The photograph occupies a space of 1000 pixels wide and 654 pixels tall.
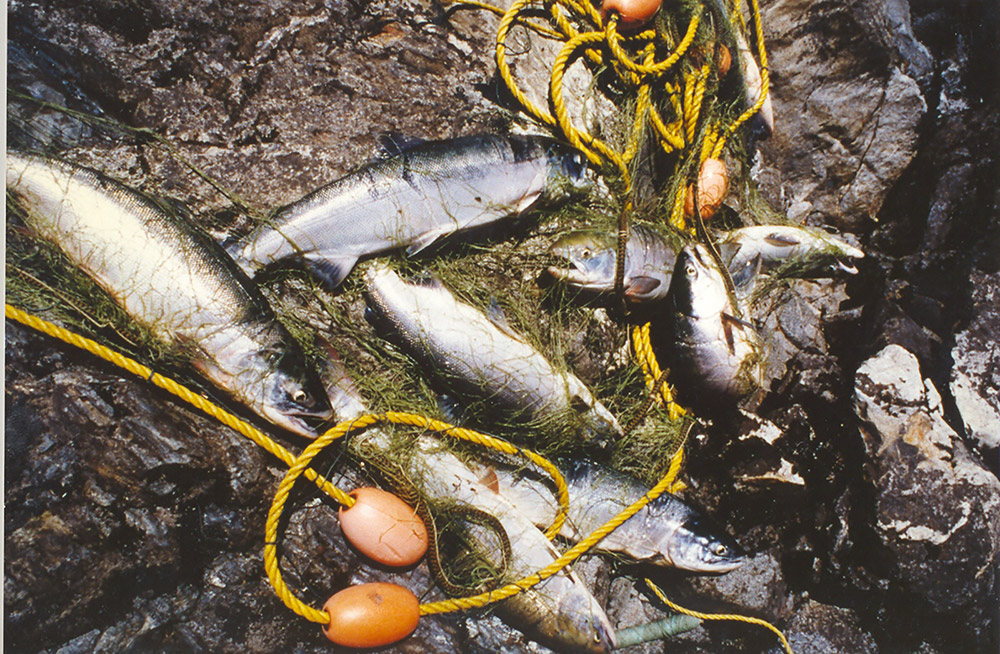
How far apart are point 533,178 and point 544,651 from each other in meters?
2.75

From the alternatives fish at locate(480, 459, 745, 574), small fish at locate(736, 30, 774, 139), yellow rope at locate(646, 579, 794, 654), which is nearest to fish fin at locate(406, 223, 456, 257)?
fish at locate(480, 459, 745, 574)

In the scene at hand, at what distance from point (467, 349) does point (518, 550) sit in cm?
115

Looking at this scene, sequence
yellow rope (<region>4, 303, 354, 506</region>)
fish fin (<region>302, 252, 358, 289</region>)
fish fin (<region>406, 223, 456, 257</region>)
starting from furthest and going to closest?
fish fin (<region>406, 223, 456, 257</region>) → fish fin (<region>302, 252, 358, 289</region>) → yellow rope (<region>4, 303, 354, 506</region>)

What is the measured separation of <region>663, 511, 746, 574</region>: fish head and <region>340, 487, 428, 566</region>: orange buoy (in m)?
1.50

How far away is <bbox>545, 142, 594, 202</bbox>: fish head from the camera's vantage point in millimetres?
3451

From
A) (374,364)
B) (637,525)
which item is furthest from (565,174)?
(637,525)

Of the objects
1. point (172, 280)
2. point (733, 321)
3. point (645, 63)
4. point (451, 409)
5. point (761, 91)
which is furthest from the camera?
point (761, 91)

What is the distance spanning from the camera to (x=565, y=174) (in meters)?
3.49

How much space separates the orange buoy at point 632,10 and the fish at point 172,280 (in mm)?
3081

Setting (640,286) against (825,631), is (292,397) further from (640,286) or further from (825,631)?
(825,631)

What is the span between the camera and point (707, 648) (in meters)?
3.53

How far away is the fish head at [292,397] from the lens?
2.84 m

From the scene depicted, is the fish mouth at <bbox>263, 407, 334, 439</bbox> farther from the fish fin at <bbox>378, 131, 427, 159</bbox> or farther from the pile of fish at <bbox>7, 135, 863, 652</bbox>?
the fish fin at <bbox>378, 131, 427, 159</bbox>

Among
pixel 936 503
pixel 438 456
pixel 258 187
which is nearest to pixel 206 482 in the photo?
pixel 438 456
